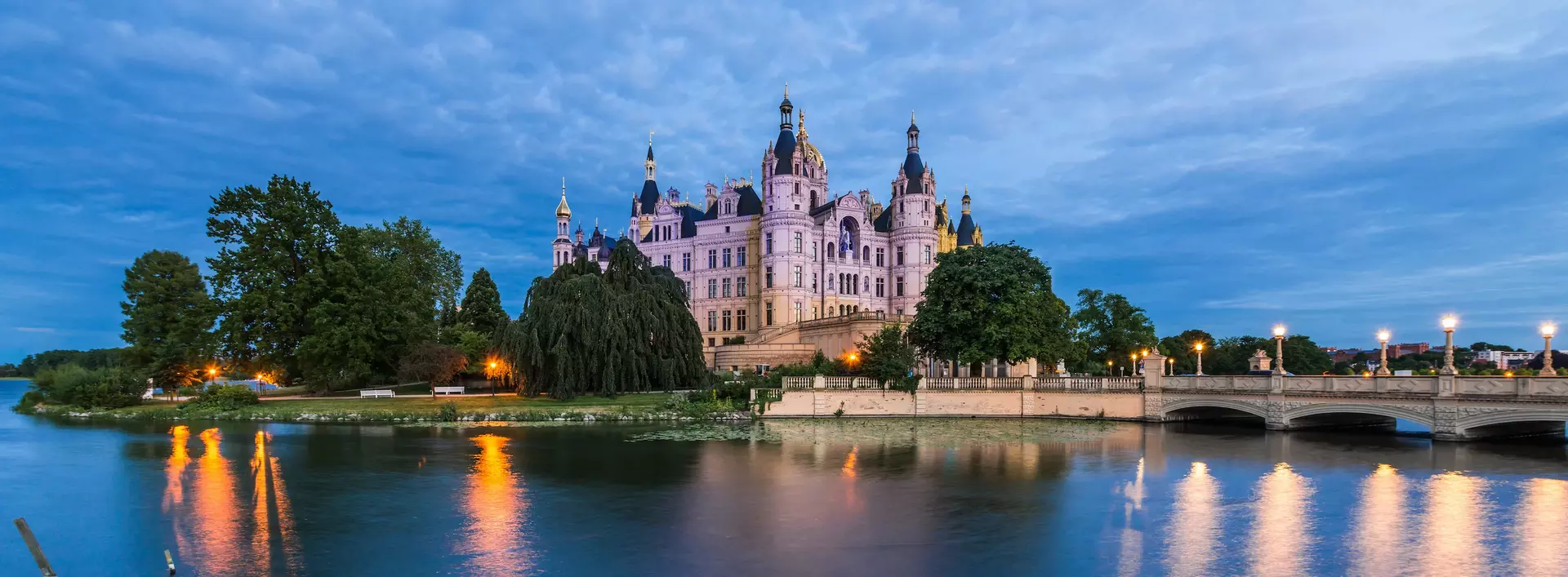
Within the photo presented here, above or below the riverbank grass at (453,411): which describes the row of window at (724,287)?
above

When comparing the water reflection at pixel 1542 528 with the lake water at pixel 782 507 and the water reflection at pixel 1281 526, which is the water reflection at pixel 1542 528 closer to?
the lake water at pixel 782 507

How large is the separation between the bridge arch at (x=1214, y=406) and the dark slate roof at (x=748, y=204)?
4654 cm

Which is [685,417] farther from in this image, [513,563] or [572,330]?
[513,563]

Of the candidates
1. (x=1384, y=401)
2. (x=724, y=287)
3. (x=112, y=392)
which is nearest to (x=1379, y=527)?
(x=1384, y=401)

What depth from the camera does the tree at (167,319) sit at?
46188mm

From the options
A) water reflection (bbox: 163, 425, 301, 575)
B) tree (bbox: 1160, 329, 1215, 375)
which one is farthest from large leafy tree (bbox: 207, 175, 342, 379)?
tree (bbox: 1160, 329, 1215, 375)

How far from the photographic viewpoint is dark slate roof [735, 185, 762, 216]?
7900cm

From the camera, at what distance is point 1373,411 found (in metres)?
30.2

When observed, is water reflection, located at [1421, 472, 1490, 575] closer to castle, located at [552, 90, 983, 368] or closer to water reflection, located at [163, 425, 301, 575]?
water reflection, located at [163, 425, 301, 575]

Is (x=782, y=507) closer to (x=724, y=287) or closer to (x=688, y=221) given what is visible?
(x=724, y=287)

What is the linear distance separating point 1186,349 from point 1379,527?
66.3m

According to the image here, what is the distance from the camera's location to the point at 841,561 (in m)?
13.1

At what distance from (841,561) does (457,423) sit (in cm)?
2886

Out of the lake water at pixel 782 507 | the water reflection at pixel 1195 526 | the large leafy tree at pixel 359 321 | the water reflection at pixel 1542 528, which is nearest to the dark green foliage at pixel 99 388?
the large leafy tree at pixel 359 321
